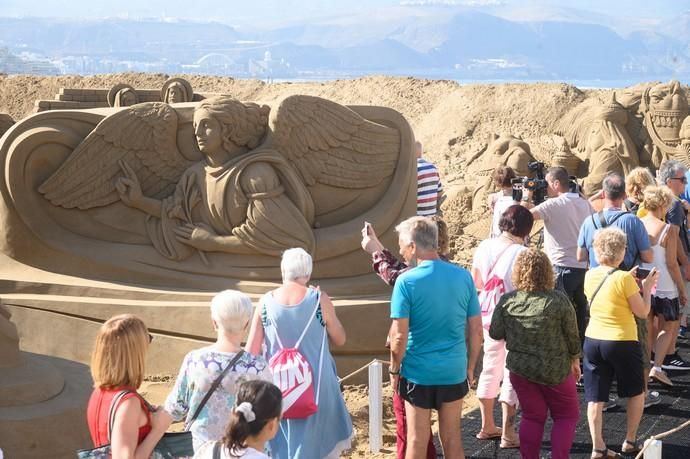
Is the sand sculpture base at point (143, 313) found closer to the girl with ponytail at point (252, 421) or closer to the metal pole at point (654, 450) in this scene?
the metal pole at point (654, 450)

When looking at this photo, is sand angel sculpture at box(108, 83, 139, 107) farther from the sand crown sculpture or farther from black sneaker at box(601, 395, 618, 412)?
the sand crown sculpture

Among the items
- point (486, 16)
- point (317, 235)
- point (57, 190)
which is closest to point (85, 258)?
point (57, 190)

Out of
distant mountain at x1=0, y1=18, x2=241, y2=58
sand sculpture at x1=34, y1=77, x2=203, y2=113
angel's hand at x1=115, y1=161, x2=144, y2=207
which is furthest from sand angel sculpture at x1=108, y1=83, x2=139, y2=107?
distant mountain at x1=0, y1=18, x2=241, y2=58

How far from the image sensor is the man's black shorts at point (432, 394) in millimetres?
4820

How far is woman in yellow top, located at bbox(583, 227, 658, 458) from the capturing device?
5.44m

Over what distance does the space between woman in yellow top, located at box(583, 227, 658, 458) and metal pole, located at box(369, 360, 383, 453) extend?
1.24 meters

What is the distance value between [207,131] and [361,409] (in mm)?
2586

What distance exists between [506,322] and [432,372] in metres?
0.57

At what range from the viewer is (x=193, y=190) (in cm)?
806

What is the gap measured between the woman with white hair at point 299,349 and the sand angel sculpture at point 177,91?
6.68m

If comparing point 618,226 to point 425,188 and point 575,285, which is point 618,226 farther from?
point 425,188

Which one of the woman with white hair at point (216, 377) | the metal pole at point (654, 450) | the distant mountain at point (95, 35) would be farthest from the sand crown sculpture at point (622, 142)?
the distant mountain at point (95, 35)

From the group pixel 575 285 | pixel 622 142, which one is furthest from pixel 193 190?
pixel 622 142

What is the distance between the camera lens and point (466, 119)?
24.0 meters
